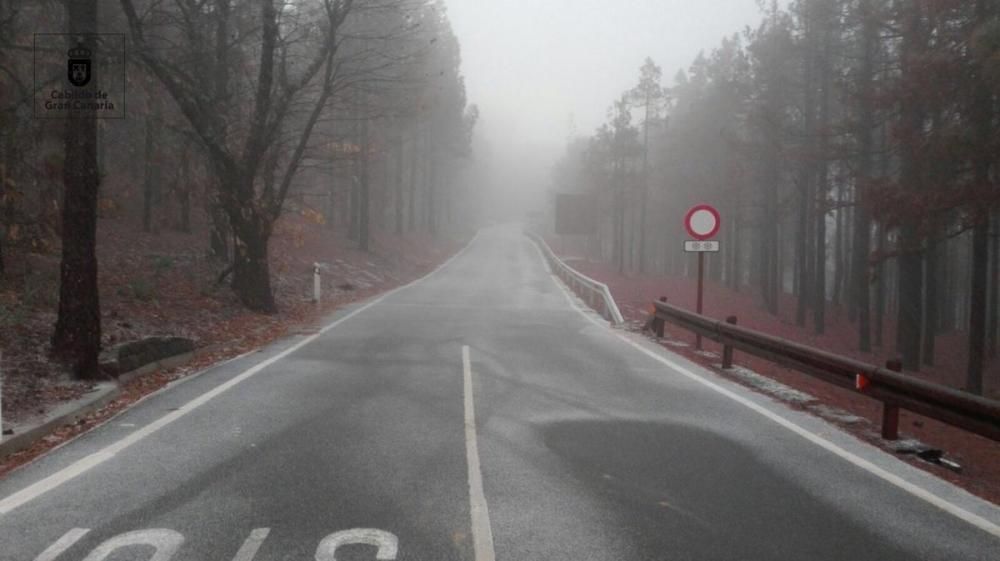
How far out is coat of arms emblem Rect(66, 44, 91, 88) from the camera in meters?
9.73

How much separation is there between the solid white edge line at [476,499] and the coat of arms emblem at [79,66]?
6.30 meters

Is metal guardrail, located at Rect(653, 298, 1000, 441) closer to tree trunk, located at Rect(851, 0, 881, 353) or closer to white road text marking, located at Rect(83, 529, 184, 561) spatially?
white road text marking, located at Rect(83, 529, 184, 561)

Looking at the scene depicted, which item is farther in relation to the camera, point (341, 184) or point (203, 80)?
point (341, 184)

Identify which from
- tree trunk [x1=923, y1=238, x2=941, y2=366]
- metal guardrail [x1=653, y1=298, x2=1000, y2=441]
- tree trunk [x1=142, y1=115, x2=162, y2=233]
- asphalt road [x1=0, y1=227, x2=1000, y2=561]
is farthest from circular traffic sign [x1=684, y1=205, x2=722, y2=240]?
tree trunk [x1=142, y1=115, x2=162, y2=233]

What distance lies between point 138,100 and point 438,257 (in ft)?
116

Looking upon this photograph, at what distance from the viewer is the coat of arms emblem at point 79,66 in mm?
9727

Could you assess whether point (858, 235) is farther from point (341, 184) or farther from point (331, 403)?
point (341, 184)

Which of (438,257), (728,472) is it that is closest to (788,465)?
(728,472)

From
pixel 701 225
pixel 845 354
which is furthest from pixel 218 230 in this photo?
pixel 845 354

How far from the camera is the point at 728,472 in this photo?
6.58 m

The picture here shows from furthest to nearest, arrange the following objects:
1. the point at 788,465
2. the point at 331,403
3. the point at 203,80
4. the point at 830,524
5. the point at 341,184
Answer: the point at 341,184, the point at 203,80, the point at 331,403, the point at 788,465, the point at 830,524

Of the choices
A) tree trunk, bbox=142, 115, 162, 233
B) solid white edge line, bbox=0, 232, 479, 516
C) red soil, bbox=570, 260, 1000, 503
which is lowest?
red soil, bbox=570, 260, 1000, 503

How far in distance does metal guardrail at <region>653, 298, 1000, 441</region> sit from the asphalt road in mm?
631

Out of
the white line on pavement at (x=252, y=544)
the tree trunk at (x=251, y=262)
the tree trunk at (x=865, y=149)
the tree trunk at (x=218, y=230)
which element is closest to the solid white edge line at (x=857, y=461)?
the white line on pavement at (x=252, y=544)
